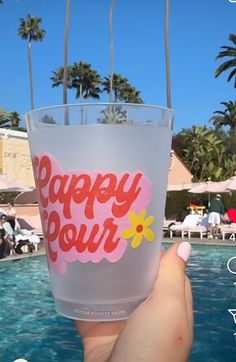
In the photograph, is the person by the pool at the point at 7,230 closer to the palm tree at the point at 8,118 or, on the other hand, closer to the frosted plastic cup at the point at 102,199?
the frosted plastic cup at the point at 102,199

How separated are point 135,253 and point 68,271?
0.16 m

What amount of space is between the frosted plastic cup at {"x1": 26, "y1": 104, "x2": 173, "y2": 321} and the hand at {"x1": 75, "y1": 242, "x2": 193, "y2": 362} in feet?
0.15

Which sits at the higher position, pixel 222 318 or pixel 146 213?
pixel 146 213

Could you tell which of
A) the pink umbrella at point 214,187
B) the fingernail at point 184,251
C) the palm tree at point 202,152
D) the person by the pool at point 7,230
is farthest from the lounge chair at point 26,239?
the palm tree at point 202,152

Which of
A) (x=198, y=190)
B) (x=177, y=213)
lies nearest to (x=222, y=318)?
(x=198, y=190)

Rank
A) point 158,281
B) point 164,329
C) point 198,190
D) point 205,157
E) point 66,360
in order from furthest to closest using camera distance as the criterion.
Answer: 1. point 205,157
2. point 198,190
3. point 66,360
4. point 158,281
5. point 164,329

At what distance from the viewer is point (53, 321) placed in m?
7.07

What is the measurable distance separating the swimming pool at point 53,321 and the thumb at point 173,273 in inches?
171

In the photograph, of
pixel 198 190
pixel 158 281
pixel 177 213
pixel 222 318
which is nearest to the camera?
pixel 158 281

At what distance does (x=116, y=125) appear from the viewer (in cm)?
117

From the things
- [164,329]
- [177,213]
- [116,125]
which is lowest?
[177,213]

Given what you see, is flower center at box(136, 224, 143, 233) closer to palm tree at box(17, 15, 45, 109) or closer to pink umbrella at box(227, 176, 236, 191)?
pink umbrella at box(227, 176, 236, 191)

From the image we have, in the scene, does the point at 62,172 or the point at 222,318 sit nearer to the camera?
the point at 62,172

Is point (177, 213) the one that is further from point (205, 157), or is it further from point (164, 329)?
point (164, 329)
